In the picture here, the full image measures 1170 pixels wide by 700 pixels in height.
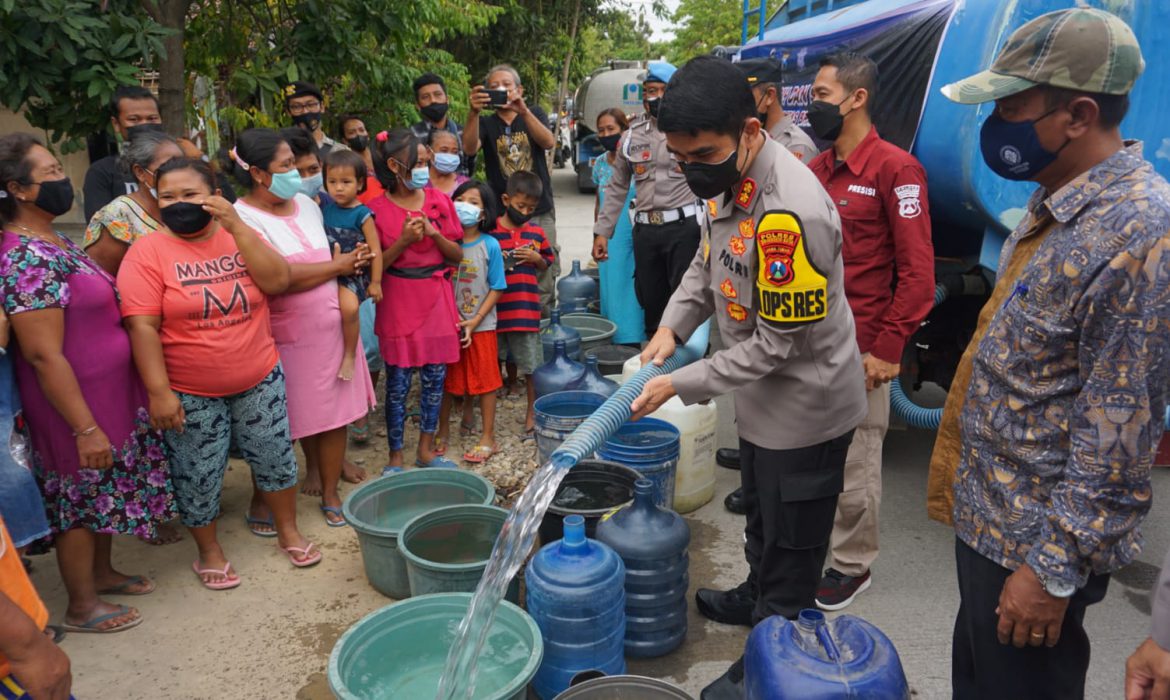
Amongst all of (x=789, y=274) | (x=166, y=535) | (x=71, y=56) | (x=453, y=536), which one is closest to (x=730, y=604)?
(x=453, y=536)

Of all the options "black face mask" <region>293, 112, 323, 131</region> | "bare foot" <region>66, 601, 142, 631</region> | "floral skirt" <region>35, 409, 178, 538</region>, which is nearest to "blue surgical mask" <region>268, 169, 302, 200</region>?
"floral skirt" <region>35, 409, 178, 538</region>

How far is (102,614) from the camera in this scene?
3066 millimetres

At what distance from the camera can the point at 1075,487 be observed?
1473 millimetres

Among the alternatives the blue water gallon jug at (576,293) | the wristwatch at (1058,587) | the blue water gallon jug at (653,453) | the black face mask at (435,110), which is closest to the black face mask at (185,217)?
the blue water gallon jug at (653,453)

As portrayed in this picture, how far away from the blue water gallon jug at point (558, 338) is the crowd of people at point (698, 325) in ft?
1.06

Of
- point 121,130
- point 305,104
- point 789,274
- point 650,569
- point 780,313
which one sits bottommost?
Answer: point 650,569

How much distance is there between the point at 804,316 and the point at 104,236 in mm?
2760

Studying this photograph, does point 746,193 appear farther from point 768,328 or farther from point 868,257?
point 868,257

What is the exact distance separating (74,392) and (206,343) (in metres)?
0.48

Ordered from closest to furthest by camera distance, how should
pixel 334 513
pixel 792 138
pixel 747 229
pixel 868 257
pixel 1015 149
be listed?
pixel 1015 149, pixel 747 229, pixel 868 257, pixel 334 513, pixel 792 138

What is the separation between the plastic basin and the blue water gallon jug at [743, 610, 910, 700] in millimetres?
1318

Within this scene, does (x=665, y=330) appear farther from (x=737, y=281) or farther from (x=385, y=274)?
(x=385, y=274)

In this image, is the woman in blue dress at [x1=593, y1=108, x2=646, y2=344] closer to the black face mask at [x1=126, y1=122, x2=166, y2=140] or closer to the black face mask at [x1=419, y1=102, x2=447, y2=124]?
the black face mask at [x1=419, y1=102, x2=447, y2=124]

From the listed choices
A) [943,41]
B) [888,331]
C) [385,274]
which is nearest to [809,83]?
[943,41]
